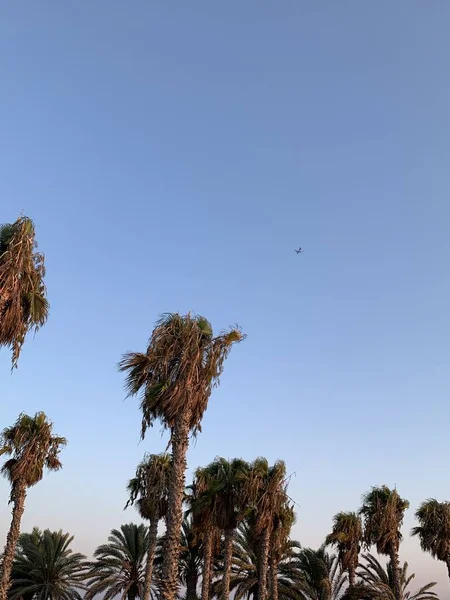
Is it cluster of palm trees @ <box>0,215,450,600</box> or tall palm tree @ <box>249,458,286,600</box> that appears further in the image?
tall palm tree @ <box>249,458,286,600</box>

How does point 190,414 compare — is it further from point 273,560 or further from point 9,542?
point 273,560

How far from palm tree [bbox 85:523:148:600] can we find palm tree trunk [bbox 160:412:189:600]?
90.5ft

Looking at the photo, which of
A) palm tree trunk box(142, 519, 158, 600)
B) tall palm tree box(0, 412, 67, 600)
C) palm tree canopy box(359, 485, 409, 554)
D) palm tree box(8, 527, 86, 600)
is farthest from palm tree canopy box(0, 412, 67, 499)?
palm tree canopy box(359, 485, 409, 554)

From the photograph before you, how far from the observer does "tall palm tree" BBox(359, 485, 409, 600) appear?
42406 millimetres

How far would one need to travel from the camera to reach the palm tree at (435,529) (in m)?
43.5

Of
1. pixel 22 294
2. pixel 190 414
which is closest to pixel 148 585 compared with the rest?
pixel 190 414

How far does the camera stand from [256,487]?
32.7 m

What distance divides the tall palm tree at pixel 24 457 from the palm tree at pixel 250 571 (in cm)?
1597

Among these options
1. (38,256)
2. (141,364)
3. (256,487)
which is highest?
(38,256)

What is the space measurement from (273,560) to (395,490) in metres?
11.9

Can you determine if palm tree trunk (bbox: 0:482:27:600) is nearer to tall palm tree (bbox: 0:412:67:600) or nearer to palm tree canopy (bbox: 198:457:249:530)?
tall palm tree (bbox: 0:412:67:600)

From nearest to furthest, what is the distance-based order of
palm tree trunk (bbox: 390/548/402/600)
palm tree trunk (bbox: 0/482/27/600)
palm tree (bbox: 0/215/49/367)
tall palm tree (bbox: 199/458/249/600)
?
1. palm tree (bbox: 0/215/49/367)
2. palm tree trunk (bbox: 0/482/27/600)
3. tall palm tree (bbox: 199/458/249/600)
4. palm tree trunk (bbox: 390/548/402/600)

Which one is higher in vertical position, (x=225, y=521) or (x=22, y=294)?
(x=22, y=294)

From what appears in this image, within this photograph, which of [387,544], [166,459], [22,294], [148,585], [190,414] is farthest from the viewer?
[387,544]
